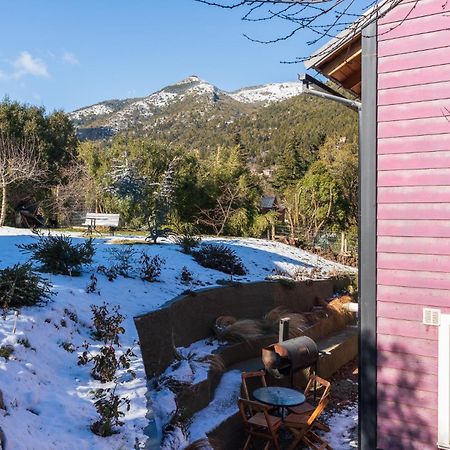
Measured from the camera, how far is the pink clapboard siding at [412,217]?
3.78 m

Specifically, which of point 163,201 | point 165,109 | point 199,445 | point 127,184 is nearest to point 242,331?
point 199,445

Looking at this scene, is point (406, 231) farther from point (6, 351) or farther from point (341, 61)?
point (6, 351)

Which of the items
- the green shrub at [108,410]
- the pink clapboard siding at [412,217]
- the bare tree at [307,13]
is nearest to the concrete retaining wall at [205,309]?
the green shrub at [108,410]

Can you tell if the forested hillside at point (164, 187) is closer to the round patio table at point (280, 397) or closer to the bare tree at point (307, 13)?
the round patio table at point (280, 397)

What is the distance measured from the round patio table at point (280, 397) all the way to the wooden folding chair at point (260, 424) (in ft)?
0.34

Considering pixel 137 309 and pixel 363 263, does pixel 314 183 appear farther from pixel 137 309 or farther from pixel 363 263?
pixel 363 263

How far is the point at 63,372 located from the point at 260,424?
244 centimetres

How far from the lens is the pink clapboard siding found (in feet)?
12.4

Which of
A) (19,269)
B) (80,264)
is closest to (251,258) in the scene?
(80,264)

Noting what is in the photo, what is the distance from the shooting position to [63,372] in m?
4.14

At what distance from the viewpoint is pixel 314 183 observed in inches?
797

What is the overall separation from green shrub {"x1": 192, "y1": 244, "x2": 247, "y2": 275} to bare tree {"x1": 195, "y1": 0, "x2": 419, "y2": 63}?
8175mm

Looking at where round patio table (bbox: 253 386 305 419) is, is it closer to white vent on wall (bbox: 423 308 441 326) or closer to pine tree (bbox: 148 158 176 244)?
white vent on wall (bbox: 423 308 441 326)

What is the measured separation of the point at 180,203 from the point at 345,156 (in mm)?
9948
